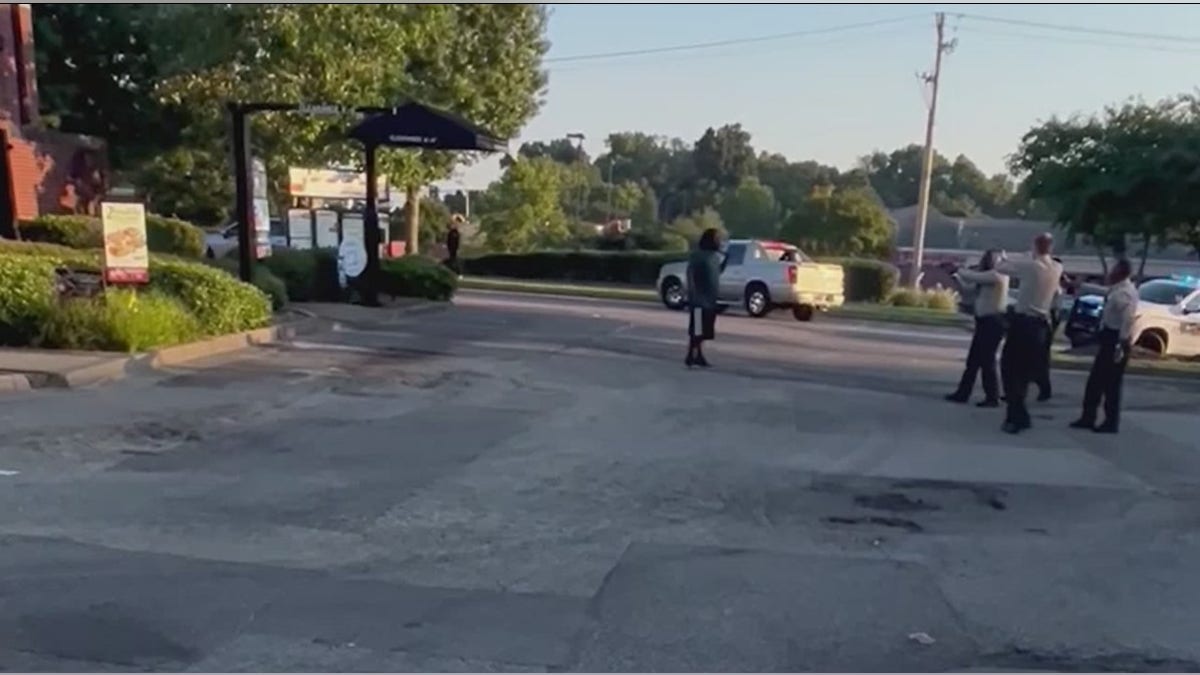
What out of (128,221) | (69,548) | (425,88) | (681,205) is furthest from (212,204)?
(681,205)

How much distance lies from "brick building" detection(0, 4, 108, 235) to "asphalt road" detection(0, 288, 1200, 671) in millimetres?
14629

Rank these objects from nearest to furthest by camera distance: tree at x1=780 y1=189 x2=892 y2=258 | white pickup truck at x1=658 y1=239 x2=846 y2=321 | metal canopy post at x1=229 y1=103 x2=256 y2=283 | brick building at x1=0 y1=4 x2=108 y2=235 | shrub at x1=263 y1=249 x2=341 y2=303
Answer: metal canopy post at x1=229 y1=103 x2=256 y2=283 < shrub at x1=263 y1=249 x2=341 y2=303 < brick building at x1=0 y1=4 x2=108 y2=235 < white pickup truck at x1=658 y1=239 x2=846 y2=321 < tree at x1=780 y1=189 x2=892 y2=258

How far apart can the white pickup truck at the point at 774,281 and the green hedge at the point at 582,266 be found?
18780 mm

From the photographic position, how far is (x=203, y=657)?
5031mm

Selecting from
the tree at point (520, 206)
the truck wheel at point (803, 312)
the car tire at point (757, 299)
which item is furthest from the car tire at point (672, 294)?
the tree at point (520, 206)

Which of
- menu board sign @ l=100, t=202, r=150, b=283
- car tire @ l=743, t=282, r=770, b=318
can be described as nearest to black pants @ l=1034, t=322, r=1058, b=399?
menu board sign @ l=100, t=202, r=150, b=283

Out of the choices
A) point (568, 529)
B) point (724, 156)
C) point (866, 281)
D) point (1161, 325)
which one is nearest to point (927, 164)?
point (866, 281)

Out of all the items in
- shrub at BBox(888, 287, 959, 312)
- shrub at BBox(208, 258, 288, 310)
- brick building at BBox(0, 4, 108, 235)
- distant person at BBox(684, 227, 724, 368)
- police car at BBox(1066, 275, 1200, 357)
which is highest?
brick building at BBox(0, 4, 108, 235)

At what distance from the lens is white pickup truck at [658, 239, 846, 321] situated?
2820 centimetres

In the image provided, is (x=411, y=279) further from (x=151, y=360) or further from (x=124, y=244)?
(x=151, y=360)

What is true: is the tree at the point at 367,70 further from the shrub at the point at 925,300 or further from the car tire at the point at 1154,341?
the car tire at the point at 1154,341

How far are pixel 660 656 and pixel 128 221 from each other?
36.1 ft

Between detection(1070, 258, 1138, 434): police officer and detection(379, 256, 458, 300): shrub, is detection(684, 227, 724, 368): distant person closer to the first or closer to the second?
detection(1070, 258, 1138, 434): police officer

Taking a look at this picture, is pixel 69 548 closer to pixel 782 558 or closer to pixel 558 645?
pixel 558 645
